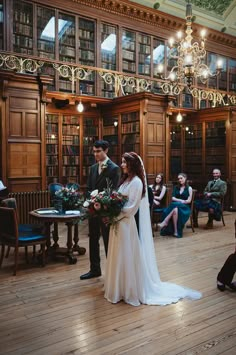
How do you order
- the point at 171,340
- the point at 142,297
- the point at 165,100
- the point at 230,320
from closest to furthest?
the point at 171,340 → the point at 230,320 → the point at 142,297 → the point at 165,100

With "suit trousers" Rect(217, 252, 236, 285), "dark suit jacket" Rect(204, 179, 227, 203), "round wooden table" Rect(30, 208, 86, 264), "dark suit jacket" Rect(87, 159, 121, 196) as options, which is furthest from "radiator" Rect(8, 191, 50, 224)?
"suit trousers" Rect(217, 252, 236, 285)

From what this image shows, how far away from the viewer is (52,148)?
29.3 feet

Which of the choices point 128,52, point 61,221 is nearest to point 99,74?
point 128,52

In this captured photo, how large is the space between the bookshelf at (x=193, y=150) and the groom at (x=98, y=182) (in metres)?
7.01

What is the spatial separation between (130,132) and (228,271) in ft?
17.6

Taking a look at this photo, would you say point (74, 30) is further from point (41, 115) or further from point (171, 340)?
point (171, 340)

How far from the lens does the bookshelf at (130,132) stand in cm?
841

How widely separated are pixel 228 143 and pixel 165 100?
261cm

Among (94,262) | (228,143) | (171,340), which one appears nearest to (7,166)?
(94,262)

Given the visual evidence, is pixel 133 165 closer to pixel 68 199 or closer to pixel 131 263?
pixel 131 263

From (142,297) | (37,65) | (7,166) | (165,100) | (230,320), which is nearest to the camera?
(230,320)

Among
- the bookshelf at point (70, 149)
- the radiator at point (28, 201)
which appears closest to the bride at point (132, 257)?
the radiator at point (28, 201)

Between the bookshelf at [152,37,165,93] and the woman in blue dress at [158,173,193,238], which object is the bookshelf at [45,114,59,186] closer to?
the woman in blue dress at [158,173,193,238]

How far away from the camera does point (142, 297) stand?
3.50m
